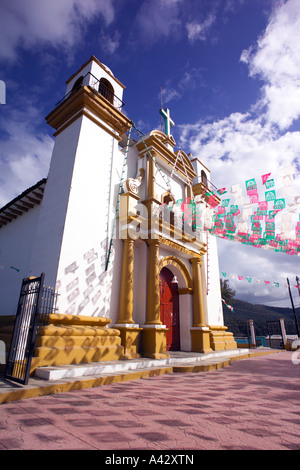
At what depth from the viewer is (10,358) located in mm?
4777

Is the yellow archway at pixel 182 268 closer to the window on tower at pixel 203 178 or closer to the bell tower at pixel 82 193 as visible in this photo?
the bell tower at pixel 82 193

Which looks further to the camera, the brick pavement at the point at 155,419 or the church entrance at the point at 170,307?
the church entrance at the point at 170,307

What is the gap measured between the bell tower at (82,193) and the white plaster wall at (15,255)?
2.60 metres

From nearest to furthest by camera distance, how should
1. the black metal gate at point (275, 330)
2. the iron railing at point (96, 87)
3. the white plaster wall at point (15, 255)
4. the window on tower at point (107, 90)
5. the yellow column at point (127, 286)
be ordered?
the yellow column at point (127, 286)
the iron railing at point (96, 87)
the white plaster wall at point (15, 255)
the window on tower at point (107, 90)
the black metal gate at point (275, 330)

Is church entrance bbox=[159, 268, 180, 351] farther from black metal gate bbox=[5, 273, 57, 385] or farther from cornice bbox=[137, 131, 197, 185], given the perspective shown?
black metal gate bbox=[5, 273, 57, 385]

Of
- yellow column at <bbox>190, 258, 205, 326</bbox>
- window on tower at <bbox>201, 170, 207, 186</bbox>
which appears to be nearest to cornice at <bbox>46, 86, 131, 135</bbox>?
window on tower at <bbox>201, 170, 207, 186</bbox>

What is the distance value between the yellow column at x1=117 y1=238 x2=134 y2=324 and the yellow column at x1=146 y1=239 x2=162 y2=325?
0.75 metres

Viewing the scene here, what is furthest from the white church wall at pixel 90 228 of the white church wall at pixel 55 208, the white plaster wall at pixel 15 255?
the white plaster wall at pixel 15 255

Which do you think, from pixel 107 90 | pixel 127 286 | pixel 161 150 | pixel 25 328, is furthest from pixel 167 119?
pixel 25 328

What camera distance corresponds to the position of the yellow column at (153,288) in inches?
332

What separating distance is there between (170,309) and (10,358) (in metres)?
6.97

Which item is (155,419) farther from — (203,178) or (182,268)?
(203,178)

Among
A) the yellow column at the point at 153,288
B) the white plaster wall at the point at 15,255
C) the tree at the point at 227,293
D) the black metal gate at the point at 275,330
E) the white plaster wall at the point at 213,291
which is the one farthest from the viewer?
the tree at the point at 227,293
